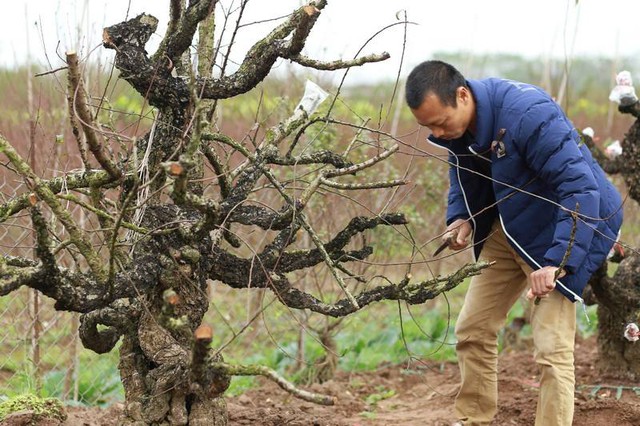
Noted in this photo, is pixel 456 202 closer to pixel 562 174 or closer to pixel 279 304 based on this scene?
pixel 562 174

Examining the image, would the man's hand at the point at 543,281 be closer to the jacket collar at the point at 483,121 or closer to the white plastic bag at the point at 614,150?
the jacket collar at the point at 483,121

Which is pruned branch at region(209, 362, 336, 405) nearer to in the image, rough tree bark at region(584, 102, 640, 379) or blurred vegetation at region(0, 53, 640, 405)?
blurred vegetation at region(0, 53, 640, 405)

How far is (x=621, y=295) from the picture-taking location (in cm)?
486

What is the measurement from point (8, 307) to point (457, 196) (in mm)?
2807

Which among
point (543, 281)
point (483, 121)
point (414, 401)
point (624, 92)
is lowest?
point (414, 401)

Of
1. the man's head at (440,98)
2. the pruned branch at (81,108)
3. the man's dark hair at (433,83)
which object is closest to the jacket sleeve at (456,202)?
the man's head at (440,98)

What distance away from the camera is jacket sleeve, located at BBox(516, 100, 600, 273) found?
3.35m

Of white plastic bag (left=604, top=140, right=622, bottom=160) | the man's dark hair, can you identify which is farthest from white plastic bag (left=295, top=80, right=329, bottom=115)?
white plastic bag (left=604, top=140, right=622, bottom=160)

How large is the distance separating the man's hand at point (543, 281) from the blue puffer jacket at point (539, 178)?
0.15 feet

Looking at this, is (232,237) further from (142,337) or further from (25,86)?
(25,86)

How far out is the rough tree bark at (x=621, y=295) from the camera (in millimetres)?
4859

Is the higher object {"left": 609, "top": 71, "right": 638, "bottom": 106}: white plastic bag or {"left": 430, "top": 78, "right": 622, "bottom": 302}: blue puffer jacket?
{"left": 609, "top": 71, "right": 638, "bottom": 106}: white plastic bag

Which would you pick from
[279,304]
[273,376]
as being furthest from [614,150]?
[273,376]

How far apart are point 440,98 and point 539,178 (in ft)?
1.87
